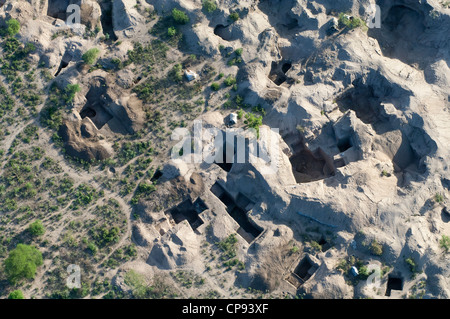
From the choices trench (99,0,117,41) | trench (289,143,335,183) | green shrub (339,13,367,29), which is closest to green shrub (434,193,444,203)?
trench (289,143,335,183)

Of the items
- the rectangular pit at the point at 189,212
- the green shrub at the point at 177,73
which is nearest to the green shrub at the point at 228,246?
the rectangular pit at the point at 189,212

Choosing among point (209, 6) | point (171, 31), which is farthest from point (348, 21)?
point (171, 31)

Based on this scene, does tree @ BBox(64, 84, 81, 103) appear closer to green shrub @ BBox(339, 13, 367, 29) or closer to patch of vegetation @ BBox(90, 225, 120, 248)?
patch of vegetation @ BBox(90, 225, 120, 248)

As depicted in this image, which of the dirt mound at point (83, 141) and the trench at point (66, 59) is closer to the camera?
the dirt mound at point (83, 141)

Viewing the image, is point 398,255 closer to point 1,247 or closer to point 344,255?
point 344,255

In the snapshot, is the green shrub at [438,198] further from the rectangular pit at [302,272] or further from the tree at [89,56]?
the tree at [89,56]
